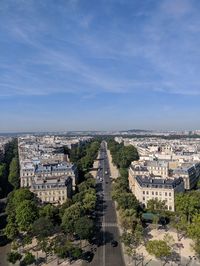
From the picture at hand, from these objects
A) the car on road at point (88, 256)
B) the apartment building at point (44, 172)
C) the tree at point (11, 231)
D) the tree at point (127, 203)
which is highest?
the apartment building at point (44, 172)

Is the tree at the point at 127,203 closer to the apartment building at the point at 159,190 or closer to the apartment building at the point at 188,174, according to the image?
the apartment building at the point at 159,190

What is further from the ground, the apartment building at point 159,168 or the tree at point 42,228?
the apartment building at point 159,168

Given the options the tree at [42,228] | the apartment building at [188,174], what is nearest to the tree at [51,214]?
the tree at [42,228]

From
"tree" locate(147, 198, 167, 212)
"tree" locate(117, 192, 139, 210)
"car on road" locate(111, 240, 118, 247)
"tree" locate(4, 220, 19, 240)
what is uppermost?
"tree" locate(117, 192, 139, 210)

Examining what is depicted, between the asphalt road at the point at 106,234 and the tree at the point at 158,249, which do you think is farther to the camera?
the asphalt road at the point at 106,234

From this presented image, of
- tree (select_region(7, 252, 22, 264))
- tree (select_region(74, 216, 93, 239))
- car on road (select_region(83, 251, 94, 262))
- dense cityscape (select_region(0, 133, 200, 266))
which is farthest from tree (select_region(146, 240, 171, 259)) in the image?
tree (select_region(7, 252, 22, 264))

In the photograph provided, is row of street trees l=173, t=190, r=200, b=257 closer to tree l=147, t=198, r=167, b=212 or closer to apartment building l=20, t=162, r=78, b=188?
tree l=147, t=198, r=167, b=212

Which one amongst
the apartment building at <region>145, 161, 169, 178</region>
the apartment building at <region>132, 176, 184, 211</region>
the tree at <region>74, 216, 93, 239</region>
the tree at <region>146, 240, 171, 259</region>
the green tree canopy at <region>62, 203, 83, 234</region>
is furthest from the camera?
the apartment building at <region>145, 161, 169, 178</region>

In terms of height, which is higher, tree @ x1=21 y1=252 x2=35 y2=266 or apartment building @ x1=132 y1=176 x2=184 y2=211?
apartment building @ x1=132 y1=176 x2=184 y2=211

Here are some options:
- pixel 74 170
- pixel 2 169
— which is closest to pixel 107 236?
pixel 74 170
